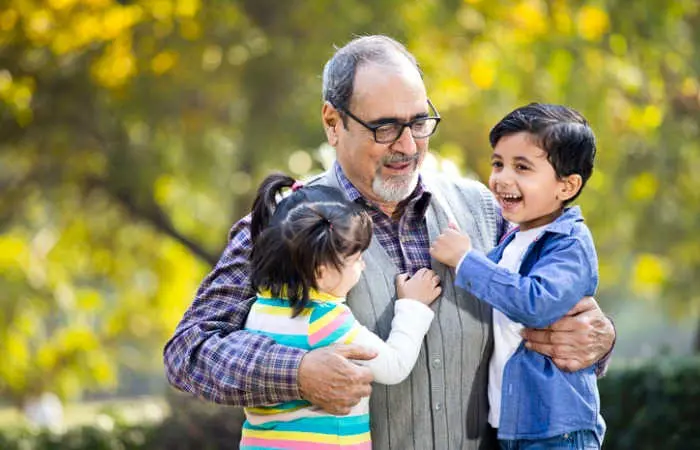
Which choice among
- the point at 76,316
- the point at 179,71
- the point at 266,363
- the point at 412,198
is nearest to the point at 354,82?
the point at 412,198

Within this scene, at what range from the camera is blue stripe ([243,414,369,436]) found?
126 inches

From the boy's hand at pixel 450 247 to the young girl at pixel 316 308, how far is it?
182 millimetres

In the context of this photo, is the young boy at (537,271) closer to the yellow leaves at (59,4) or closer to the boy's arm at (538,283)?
the boy's arm at (538,283)

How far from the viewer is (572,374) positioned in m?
3.41

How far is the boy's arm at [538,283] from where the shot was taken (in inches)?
128

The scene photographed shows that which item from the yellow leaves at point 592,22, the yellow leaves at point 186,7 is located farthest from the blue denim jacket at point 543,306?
the yellow leaves at point 186,7

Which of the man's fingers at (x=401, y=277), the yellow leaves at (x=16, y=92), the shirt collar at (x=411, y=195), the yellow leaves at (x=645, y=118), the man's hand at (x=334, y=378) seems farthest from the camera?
the yellow leaves at (x=645, y=118)

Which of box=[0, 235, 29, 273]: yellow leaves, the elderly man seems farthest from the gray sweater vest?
box=[0, 235, 29, 273]: yellow leaves

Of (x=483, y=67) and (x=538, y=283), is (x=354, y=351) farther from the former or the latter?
(x=483, y=67)

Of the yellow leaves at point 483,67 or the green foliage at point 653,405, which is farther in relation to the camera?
the yellow leaves at point 483,67

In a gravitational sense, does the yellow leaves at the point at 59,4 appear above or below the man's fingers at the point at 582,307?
above

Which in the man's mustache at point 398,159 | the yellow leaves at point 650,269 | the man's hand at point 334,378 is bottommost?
the yellow leaves at point 650,269

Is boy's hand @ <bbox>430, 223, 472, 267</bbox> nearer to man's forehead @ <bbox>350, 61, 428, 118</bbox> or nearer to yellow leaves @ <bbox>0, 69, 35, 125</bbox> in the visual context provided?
man's forehead @ <bbox>350, 61, 428, 118</bbox>

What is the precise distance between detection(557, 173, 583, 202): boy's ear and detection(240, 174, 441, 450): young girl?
55cm
